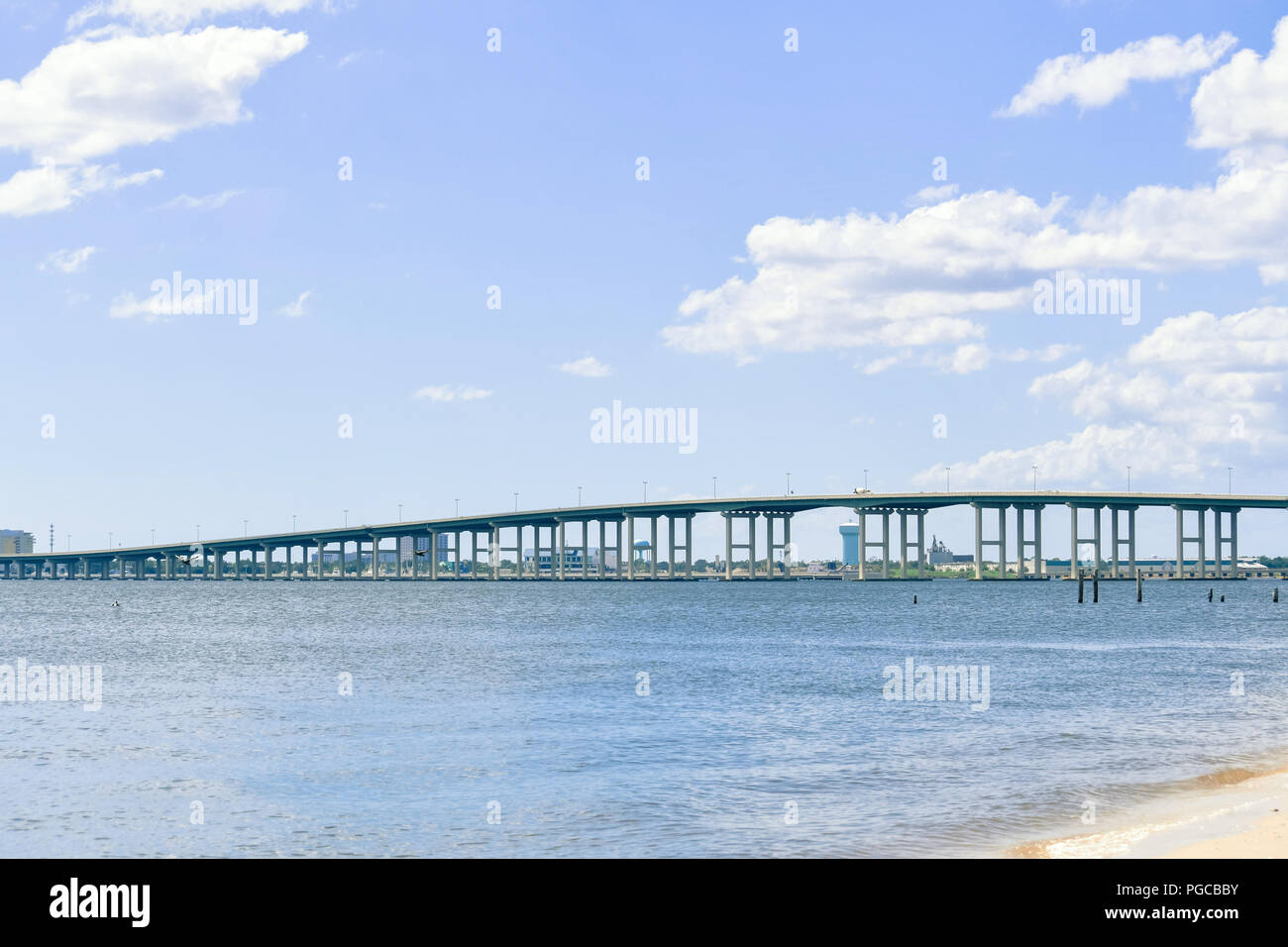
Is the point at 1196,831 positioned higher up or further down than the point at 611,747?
higher up

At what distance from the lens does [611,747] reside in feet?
106

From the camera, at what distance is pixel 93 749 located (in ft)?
105

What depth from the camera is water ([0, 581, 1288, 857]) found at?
2192 centimetres

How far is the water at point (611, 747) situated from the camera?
2192 centimetres

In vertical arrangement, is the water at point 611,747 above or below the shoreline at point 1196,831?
below

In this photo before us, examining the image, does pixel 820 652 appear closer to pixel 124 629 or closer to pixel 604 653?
pixel 604 653

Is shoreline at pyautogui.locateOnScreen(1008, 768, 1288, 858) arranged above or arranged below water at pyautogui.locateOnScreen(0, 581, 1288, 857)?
above

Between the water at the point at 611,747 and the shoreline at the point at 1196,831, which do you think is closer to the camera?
the shoreline at the point at 1196,831

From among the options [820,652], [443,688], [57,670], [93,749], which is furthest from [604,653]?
[93,749]

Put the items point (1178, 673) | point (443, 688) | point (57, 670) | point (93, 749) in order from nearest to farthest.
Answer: point (93, 749), point (443, 688), point (1178, 673), point (57, 670)

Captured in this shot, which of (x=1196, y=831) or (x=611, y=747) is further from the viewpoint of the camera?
(x=611, y=747)

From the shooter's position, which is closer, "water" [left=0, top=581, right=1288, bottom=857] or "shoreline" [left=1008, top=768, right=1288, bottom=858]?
"shoreline" [left=1008, top=768, right=1288, bottom=858]
